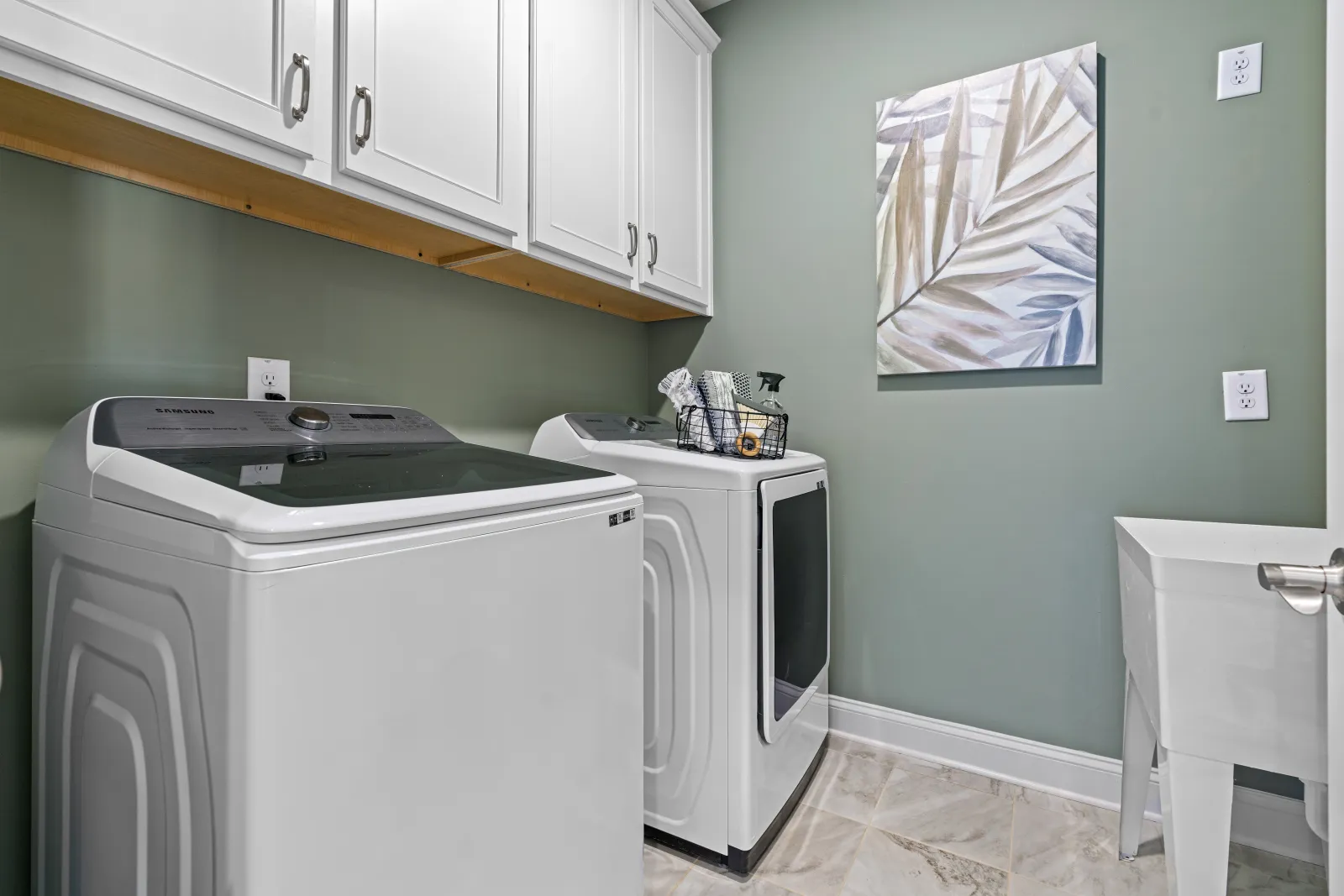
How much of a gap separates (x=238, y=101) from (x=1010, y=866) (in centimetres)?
225

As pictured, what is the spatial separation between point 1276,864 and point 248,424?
2.51 metres

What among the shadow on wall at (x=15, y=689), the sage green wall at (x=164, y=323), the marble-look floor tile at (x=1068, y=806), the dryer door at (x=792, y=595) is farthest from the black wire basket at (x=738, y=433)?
the shadow on wall at (x=15, y=689)

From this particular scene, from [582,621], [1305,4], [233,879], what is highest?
[1305,4]

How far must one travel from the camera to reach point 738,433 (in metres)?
1.71

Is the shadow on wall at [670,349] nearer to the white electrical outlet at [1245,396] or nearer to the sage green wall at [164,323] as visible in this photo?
the sage green wall at [164,323]

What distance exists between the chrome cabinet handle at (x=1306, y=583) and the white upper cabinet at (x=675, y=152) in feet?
5.41

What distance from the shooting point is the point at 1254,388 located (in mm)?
1613

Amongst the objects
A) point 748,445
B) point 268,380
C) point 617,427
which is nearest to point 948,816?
point 748,445

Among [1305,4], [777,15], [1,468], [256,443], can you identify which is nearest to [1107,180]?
[1305,4]

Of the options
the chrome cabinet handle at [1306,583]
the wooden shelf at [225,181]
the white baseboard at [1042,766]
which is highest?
the wooden shelf at [225,181]

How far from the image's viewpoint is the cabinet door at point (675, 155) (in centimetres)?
203

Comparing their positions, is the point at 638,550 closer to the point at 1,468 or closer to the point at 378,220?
the point at 378,220

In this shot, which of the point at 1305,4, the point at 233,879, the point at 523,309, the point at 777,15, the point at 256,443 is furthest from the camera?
the point at 777,15

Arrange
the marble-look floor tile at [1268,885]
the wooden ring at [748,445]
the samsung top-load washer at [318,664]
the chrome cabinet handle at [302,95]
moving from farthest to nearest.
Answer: the wooden ring at [748,445]
the marble-look floor tile at [1268,885]
the chrome cabinet handle at [302,95]
the samsung top-load washer at [318,664]
